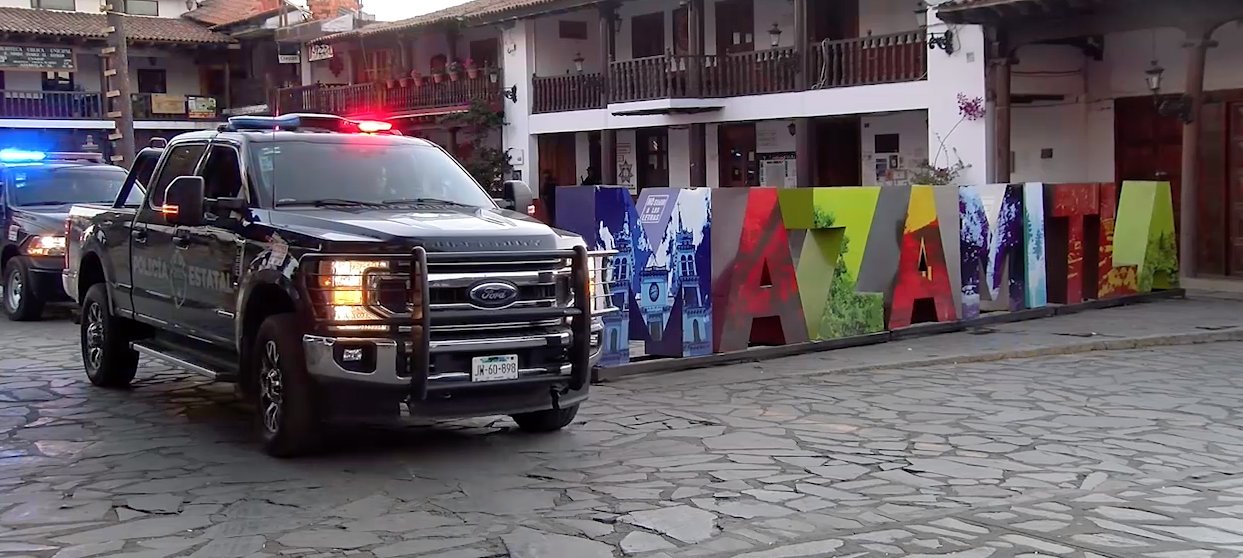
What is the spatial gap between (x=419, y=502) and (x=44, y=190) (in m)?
11.8

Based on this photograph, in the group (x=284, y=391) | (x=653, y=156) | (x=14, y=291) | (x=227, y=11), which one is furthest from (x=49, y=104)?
(x=284, y=391)

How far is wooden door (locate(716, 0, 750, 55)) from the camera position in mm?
27844

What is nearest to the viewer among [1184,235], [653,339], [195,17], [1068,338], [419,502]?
Result: [419,502]

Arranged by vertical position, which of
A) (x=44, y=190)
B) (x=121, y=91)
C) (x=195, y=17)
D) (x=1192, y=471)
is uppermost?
(x=195, y=17)

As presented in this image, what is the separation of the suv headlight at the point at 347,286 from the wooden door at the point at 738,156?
2184cm

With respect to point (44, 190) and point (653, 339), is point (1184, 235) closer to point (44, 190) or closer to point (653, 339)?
point (653, 339)

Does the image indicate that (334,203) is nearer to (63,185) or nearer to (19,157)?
(63,185)

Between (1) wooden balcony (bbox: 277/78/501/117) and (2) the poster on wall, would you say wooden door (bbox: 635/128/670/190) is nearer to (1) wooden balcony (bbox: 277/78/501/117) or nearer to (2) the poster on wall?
(1) wooden balcony (bbox: 277/78/501/117)

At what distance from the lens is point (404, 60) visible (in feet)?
121

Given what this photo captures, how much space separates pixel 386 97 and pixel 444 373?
29.7 metres

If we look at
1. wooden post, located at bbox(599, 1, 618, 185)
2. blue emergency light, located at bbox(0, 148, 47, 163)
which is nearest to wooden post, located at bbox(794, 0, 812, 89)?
wooden post, located at bbox(599, 1, 618, 185)

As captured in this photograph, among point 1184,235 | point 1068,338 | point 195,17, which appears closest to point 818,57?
point 1184,235

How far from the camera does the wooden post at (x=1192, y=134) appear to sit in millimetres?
17047

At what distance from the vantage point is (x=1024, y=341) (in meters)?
12.7
